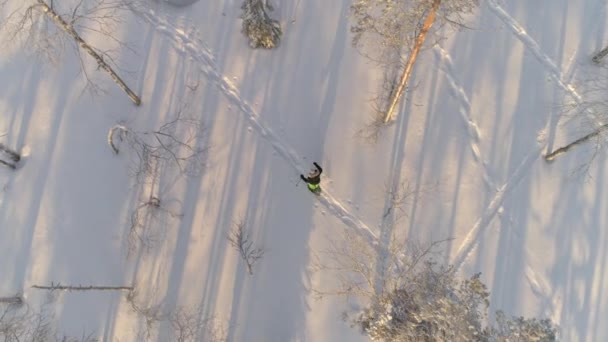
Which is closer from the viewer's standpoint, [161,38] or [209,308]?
[209,308]

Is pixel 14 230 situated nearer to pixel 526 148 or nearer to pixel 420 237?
pixel 420 237

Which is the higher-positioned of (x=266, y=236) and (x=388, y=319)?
(x=266, y=236)

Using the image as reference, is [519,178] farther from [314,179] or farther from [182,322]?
[182,322]

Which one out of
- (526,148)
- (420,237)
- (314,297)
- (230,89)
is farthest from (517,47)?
(314,297)

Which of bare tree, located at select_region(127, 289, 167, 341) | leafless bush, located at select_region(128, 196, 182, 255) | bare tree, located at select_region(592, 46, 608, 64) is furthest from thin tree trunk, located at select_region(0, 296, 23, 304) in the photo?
bare tree, located at select_region(592, 46, 608, 64)

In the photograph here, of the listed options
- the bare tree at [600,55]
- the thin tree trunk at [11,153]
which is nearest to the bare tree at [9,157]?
the thin tree trunk at [11,153]

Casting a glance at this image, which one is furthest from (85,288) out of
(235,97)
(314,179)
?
(314,179)

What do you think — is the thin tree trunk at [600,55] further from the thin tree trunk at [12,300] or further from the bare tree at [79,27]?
the thin tree trunk at [12,300]
